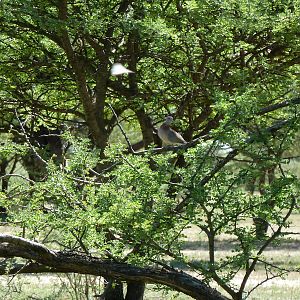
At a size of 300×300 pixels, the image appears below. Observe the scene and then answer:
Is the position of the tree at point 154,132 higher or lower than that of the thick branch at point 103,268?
higher

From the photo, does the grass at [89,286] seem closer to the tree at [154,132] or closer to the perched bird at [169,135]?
the tree at [154,132]

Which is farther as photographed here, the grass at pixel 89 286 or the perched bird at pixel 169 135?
the perched bird at pixel 169 135

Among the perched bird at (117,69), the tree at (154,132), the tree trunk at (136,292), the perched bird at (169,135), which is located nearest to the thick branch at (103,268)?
the tree at (154,132)

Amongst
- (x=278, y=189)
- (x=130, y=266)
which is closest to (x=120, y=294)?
(x=130, y=266)

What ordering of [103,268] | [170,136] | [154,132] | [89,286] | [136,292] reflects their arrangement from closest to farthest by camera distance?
[103,268], [89,286], [136,292], [170,136], [154,132]

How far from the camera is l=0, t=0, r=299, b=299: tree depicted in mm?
6891

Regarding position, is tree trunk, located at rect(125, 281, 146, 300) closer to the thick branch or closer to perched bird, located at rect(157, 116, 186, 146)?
perched bird, located at rect(157, 116, 186, 146)

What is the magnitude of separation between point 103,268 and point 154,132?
6.35 m

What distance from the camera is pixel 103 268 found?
6.97 meters

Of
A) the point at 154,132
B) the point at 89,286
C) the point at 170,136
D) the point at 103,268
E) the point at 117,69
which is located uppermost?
the point at 117,69

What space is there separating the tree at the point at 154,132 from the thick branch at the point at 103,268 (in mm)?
14

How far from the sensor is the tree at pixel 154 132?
22.6 feet

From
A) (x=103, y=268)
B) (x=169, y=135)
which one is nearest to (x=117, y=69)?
(x=169, y=135)

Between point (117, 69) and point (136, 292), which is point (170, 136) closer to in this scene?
point (117, 69)
